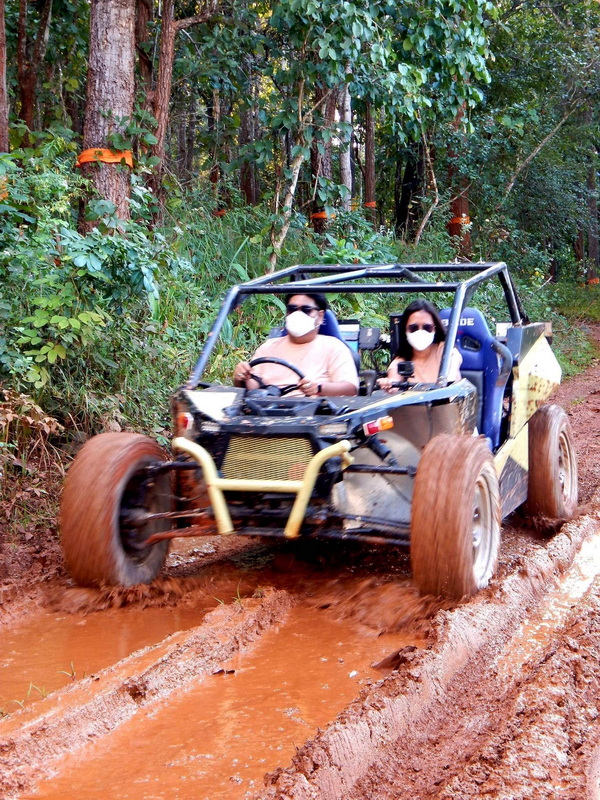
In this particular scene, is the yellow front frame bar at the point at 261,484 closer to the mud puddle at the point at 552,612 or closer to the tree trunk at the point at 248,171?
the mud puddle at the point at 552,612

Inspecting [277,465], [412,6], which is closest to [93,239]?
[277,465]

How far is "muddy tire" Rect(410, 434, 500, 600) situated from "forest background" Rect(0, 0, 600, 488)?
2675mm

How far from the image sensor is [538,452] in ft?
17.8

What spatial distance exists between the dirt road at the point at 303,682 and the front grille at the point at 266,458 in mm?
569

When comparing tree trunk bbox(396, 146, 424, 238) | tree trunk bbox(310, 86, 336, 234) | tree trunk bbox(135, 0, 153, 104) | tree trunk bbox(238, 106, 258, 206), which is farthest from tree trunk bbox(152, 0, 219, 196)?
tree trunk bbox(396, 146, 424, 238)

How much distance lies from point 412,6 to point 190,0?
12.1 ft

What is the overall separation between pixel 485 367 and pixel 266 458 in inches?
68.3

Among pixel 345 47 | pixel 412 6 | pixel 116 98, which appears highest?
pixel 412 6

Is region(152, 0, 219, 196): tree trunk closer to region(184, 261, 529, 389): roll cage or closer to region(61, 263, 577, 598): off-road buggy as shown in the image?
region(184, 261, 529, 389): roll cage

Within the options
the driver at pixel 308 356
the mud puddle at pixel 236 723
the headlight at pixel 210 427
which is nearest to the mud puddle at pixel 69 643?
the mud puddle at pixel 236 723

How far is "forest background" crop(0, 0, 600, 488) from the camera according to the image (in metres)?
5.99

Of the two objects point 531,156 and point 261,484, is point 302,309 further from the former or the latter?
point 531,156

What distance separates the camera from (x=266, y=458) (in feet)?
13.2

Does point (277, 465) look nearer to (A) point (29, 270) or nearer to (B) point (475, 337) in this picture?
(B) point (475, 337)
